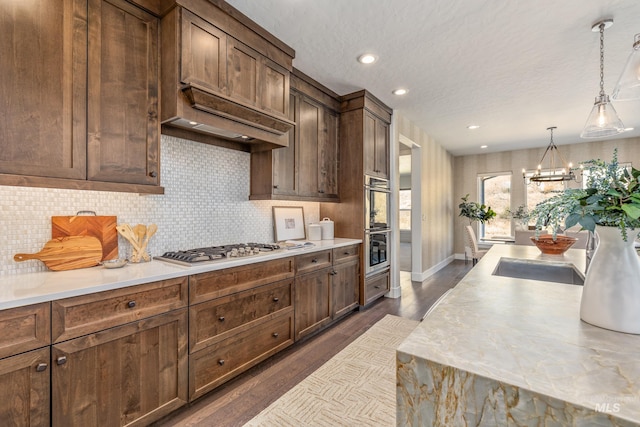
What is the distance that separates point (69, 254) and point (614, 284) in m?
2.46

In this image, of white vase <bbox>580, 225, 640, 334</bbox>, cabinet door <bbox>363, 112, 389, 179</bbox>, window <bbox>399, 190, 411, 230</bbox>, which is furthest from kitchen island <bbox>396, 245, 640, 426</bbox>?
window <bbox>399, 190, 411, 230</bbox>

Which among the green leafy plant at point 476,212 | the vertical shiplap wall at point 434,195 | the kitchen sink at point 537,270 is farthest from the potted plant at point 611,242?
the green leafy plant at point 476,212

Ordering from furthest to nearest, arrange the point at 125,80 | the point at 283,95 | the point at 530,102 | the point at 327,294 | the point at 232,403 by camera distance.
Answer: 1. the point at 530,102
2. the point at 327,294
3. the point at 283,95
4. the point at 232,403
5. the point at 125,80

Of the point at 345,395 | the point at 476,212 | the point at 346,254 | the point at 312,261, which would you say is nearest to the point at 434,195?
the point at 476,212

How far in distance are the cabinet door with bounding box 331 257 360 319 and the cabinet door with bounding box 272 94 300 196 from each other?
1.00 m

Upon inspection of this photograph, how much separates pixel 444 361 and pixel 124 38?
230 cm

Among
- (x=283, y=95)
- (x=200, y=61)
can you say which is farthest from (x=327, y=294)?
(x=200, y=61)

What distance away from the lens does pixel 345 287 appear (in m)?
3.28

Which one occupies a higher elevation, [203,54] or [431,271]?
[203,54]

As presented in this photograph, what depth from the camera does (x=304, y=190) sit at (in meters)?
3.12

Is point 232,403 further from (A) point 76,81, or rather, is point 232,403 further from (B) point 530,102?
(B) point 530,102

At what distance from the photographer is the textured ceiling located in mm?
2072

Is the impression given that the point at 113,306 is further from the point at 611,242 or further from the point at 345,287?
the point at 345,287

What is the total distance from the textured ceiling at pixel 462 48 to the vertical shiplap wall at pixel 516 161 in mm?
2071
